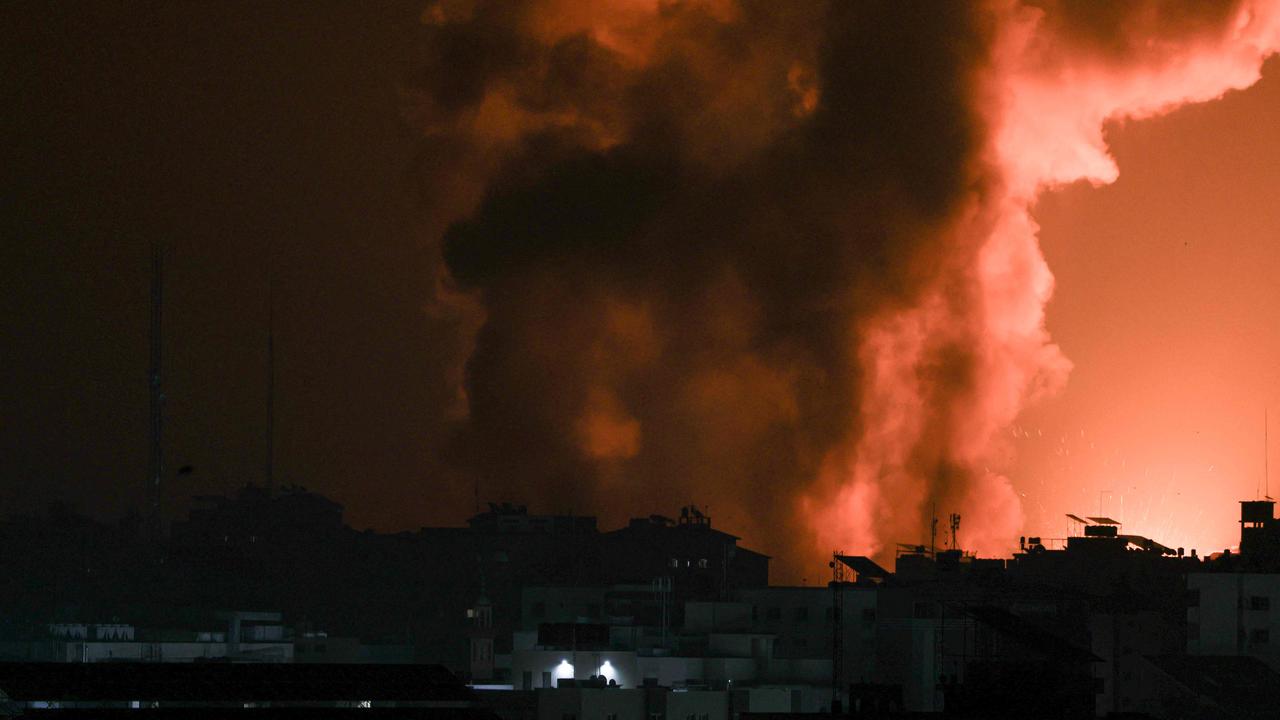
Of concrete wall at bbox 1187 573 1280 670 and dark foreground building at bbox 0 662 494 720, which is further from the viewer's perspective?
concrete wall at bbox 1187 573 1280 670

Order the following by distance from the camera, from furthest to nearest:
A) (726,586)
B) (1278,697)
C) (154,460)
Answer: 1. (154,460)
2. (726,586)
3. (1278,697)

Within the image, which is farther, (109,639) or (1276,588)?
(109,639)

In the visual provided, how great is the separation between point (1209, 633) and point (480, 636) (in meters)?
16.5

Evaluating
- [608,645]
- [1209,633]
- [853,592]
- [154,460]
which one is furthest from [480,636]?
[154,460]

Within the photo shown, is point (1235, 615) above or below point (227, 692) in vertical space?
above

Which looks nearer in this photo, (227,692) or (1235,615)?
(227,692)

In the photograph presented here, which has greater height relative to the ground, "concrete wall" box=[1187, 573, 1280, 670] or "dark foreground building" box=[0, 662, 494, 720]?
"concrete wall" box=[1187, 573, 1280, 670]

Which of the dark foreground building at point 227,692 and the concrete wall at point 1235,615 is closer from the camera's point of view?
the dark foreground building at point 227,692

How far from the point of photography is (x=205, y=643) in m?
64.4

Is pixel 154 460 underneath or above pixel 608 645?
above

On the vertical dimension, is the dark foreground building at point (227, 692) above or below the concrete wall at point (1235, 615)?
below

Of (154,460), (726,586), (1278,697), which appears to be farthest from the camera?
(154,460)

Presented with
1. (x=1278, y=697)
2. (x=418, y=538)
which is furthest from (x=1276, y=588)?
(x=418, y=538)

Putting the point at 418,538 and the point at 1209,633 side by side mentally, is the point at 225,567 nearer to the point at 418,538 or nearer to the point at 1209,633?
the point at 418,538
